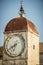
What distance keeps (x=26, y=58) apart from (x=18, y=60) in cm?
68

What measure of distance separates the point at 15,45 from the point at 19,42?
0.39 meters

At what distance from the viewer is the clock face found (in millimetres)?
25031

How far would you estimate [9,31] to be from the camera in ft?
84.7

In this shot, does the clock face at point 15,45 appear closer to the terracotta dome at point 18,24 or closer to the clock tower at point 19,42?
the clock tower at point 19,42

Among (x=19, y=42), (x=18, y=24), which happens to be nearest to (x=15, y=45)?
(x=19, y=42)

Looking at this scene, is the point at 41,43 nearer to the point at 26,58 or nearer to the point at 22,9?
the point at 22,9

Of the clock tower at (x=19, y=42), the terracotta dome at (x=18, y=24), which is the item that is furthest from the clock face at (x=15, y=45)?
the terracotta dome at (x=18, y=24)

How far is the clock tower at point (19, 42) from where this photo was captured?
25047mm

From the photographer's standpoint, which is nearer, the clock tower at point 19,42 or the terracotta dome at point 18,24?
the clock tower at point 19,42

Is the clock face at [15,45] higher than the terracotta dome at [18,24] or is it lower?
lower

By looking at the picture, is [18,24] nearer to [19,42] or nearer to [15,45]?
[19,42]

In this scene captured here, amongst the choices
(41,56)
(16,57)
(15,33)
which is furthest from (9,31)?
(41,56)

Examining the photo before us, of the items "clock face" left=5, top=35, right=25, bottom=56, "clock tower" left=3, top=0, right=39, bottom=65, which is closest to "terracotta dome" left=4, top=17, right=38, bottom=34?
"clock tower" left=3, top=0, right=39, bottom=65

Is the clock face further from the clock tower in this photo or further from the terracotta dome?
the terracotta dome
